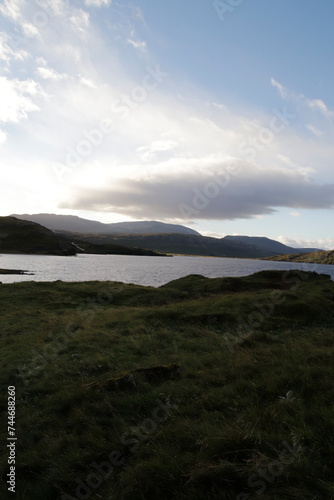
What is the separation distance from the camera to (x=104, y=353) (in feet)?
A: 42.2

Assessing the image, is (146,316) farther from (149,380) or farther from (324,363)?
(324,363)

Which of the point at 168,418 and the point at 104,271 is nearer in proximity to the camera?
the point at 168,418

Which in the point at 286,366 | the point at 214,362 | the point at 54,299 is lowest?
the point at 54,299

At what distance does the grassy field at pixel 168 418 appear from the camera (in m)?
4.49

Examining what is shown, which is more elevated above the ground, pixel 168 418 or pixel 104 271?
pixel 168 418

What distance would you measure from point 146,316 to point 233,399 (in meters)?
14.4

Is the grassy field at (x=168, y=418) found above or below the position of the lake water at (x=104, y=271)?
above

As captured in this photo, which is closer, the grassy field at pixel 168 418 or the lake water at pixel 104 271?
the grassy field at pixel 168 418

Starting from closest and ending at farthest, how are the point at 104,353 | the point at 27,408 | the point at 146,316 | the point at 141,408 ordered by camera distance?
the point at 141,408, the point at 27,408, the point at 104,353, the point at 146,316

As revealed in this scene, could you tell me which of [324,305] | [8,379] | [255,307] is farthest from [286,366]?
[324,305]

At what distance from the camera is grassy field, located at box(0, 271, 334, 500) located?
449 cm

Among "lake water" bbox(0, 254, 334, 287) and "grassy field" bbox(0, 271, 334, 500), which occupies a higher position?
"grassy field" bbox(0, 271, 334, 500)

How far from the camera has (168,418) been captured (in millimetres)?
6703

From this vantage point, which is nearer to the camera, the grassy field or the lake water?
the grassy field
